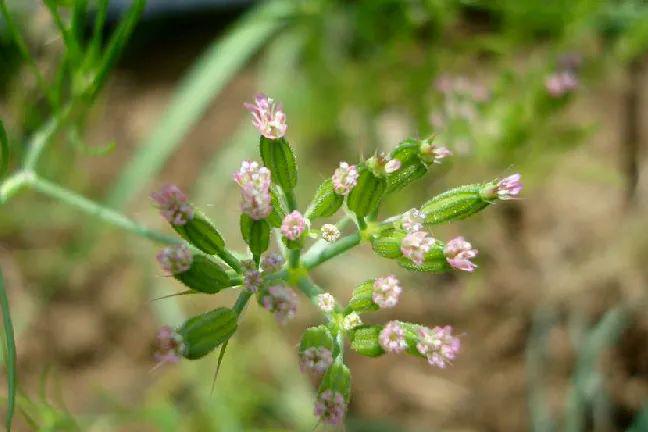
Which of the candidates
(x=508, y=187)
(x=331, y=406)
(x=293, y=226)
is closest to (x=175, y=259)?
(x=293, y=226)

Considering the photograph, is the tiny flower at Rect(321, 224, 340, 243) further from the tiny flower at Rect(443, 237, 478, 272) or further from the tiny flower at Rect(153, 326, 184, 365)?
the tiny flower at Rect(153, 326, 184, 365)

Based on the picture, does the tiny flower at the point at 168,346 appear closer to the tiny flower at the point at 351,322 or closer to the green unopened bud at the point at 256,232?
the green unopened bud at the point at 256,232

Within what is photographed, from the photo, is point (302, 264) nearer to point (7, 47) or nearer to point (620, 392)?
point (620, 392)

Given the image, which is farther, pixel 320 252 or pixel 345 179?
pixel 320 252

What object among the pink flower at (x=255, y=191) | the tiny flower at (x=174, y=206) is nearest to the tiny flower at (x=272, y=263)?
the pink flower at (x=255, y=191)

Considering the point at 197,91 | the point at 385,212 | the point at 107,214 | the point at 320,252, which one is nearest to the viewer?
the point at 320,252

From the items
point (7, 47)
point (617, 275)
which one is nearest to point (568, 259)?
point (617, 275)

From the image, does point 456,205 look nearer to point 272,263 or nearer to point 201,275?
point 272,263
